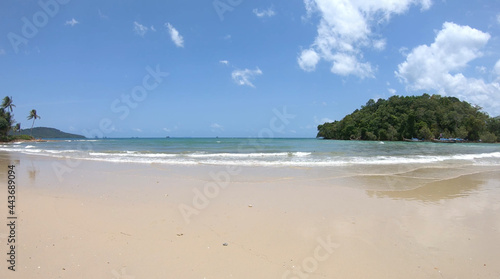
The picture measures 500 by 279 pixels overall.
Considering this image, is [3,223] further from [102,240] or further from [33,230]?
[102,240]

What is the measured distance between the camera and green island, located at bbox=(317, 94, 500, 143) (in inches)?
2869

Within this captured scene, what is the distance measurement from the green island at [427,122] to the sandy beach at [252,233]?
84100 millimetres

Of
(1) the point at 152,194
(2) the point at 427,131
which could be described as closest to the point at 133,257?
(1) the point at 152,194

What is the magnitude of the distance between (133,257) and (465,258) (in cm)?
457

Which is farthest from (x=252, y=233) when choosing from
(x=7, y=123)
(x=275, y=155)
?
(x=7, y=123)

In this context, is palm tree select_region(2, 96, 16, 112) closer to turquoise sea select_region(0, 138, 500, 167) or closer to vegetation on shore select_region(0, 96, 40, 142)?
vegetation on shore select_region(0, 96, 40, 142)


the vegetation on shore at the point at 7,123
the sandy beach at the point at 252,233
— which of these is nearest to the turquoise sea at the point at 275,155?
the sandy beach at the point at 252,233

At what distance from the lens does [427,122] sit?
255 feet

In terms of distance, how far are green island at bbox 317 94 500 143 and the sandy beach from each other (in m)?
84.1

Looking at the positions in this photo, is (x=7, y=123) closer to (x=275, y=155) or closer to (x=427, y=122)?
(x=275, y=155)

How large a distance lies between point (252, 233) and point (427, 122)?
92.2m

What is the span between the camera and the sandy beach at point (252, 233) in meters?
3.14

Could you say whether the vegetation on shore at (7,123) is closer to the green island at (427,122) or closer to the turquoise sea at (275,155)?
the turquoise sea at (275,155)

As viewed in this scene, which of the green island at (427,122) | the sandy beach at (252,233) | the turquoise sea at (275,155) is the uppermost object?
the green island at (427,122)
